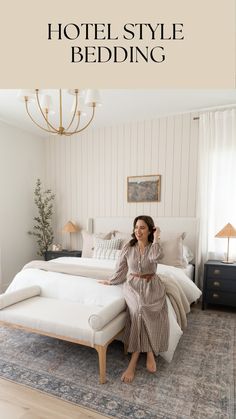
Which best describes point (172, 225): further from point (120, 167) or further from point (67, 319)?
point (67, 319)

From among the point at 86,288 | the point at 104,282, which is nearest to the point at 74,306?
the point at 86,288

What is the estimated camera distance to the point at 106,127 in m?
4.59

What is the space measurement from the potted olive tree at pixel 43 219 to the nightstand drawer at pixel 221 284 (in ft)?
9.81

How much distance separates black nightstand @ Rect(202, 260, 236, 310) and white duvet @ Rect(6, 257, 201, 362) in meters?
0.39

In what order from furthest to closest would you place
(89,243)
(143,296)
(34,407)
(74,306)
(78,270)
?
(89,243) → (78,270) → (74,306) → (143,296) → (34,407)

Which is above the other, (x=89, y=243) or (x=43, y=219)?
(x=43, y=219)

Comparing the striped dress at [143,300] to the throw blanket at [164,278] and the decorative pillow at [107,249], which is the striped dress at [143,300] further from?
the decorative pillow at [107,249]

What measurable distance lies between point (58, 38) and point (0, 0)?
39 cm

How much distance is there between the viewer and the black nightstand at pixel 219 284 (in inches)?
129

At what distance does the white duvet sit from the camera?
2297 millimetres

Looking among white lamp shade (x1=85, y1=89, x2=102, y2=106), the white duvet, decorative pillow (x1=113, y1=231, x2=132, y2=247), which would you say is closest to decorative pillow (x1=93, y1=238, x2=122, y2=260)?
decorative pillow (x1=113, y1=231, x2=132, y2=247)

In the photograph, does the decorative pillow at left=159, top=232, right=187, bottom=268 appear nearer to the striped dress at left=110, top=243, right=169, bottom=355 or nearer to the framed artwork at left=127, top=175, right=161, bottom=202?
the framed artwork at left=127, top=175, right=161, bottom=202

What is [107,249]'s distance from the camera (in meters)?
3.73

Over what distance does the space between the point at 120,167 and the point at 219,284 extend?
7.86 ft
